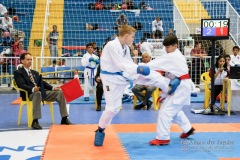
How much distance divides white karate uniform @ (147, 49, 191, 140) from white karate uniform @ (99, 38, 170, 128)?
242 mm

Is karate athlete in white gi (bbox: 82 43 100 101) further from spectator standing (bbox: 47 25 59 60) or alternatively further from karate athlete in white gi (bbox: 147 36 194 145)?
karate athlete in white gi (bbox: 147 36 194 145)

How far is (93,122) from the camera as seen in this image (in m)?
8.80

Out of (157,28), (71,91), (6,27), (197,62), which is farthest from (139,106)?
(6,27)

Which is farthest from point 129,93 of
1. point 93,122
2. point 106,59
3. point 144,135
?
point 106,59

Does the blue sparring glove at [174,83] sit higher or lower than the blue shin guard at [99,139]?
higher

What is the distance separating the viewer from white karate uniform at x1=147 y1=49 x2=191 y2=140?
21.3 ft

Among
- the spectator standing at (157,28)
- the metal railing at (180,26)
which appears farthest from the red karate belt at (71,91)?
the metal railing at (180,26)

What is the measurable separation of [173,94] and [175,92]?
0.14 ft

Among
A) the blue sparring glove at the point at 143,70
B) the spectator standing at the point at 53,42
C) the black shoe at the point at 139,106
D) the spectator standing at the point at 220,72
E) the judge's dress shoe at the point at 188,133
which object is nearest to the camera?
the blue sparring glove at the point at 143,70

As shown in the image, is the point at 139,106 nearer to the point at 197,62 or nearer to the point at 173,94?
the point at 173,94

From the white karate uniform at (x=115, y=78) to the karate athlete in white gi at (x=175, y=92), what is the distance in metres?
0.25

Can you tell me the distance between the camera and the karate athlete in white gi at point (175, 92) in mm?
6465

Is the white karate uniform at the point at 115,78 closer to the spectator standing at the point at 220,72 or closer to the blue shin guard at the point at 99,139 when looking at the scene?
the blue shin guard at the point at 99,139

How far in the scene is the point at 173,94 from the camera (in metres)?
6.66
